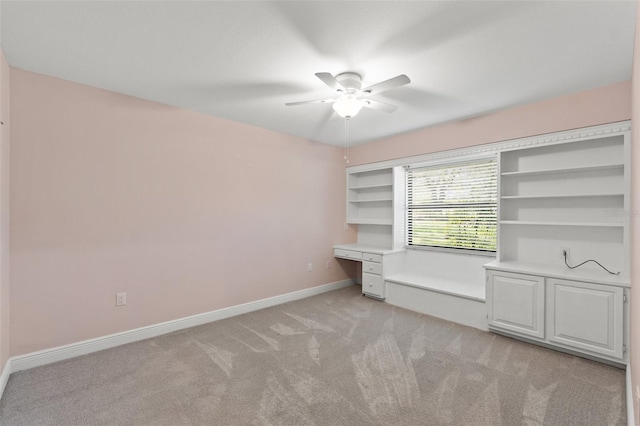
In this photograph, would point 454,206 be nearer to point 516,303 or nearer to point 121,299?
point 516,303

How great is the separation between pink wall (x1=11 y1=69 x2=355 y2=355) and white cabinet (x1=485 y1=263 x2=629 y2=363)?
2602 mm

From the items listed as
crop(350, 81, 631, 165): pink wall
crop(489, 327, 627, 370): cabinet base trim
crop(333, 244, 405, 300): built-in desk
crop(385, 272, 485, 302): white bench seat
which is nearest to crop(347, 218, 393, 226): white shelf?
crop(333, 244, 405, 300): built-in desk

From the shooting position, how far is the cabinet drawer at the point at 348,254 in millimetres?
4623

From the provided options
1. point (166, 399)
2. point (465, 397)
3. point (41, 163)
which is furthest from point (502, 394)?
point (41, 163)

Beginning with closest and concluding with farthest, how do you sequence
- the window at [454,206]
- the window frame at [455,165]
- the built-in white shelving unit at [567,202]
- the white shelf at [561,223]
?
the white shelf at [561,223] < the built-in white shelving unit at [567,202] < the window frame at [455,165] < the window at [454,206]

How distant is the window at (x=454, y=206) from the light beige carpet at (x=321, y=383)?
134cm

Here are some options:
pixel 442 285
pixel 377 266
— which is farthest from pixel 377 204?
pixel 442 285

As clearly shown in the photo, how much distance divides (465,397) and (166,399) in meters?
2.10

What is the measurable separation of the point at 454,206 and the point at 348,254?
68.1 inches

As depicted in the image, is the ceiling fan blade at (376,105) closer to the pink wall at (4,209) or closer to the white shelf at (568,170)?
the white shelf at (568,170)

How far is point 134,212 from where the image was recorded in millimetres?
3006

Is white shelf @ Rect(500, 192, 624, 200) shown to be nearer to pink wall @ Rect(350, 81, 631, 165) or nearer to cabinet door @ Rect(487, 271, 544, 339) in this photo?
pink wall @ Rect(350, 81, 631, 165)

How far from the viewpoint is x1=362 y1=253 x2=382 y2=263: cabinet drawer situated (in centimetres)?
432

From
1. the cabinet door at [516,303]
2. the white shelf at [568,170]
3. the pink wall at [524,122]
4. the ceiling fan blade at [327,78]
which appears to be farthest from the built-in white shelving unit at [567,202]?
the ceiling fan blade at [327,78]
